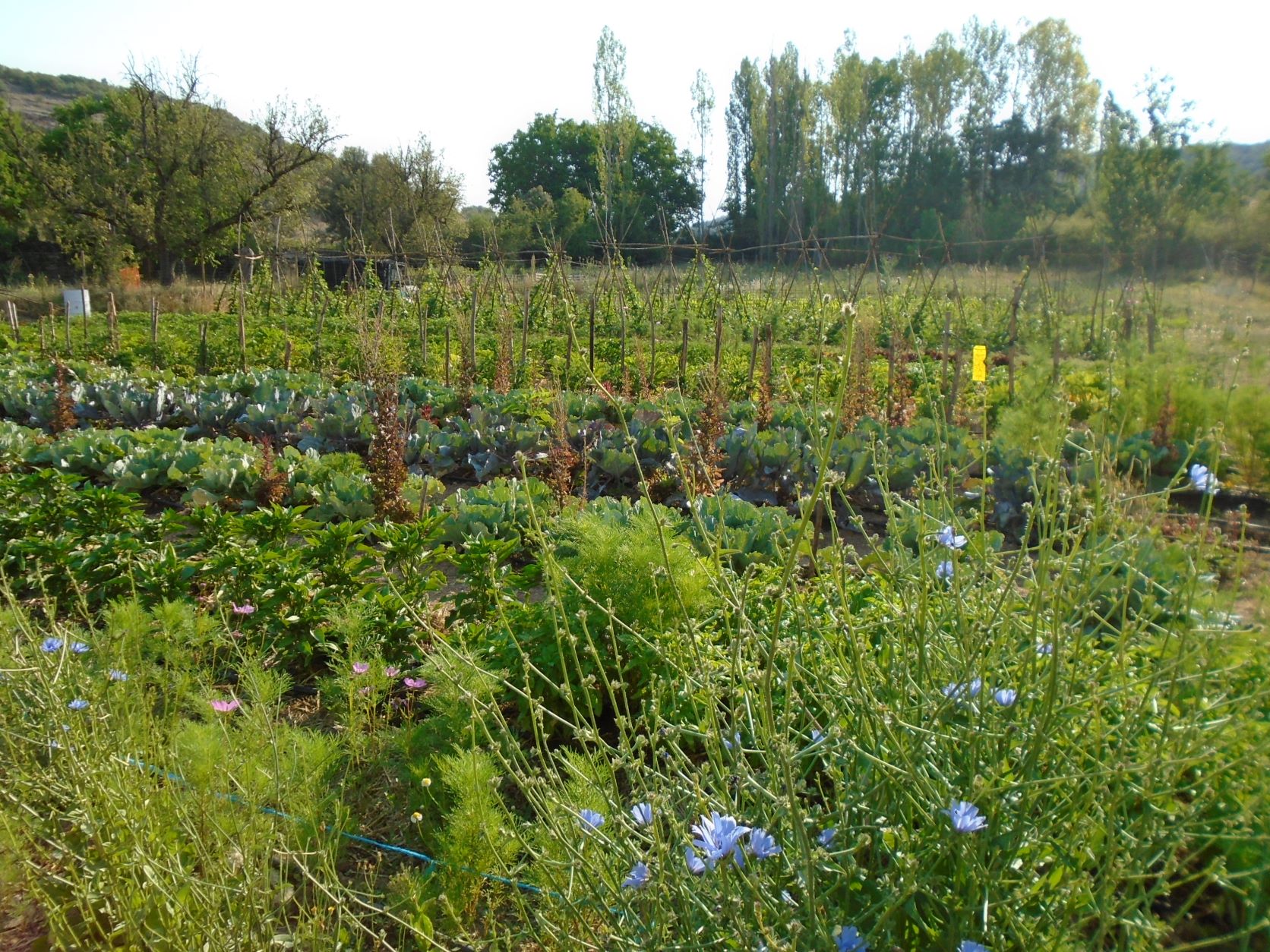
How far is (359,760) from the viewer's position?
8.59 feet

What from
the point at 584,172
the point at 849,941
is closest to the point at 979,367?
the point at 849,941

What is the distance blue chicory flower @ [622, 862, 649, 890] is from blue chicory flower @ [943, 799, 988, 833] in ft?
1.38

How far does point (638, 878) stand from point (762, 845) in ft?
0.60

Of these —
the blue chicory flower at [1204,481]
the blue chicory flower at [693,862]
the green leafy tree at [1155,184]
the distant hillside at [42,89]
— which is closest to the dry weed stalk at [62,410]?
the blue chicory flower at [693,862]

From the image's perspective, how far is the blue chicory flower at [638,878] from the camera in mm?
1199

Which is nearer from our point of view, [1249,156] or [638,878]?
[638,878]

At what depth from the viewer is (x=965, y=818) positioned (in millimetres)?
1062

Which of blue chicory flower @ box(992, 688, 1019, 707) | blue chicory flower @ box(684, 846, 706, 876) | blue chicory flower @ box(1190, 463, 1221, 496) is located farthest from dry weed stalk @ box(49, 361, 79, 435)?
blue chicory flower @ box(1190, 463, 1221, 496)

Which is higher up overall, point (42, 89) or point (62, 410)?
point (42, 89)

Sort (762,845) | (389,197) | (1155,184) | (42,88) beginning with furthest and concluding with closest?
(42,88) < (389,197) < (1155,184) < (762,845)

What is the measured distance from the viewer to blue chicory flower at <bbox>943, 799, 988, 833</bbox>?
1.05 meters

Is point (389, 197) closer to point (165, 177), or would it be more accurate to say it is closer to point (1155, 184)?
point (165, 177)

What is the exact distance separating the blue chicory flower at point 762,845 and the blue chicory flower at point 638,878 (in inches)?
6.0

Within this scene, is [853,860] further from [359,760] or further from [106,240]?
[106,240]
